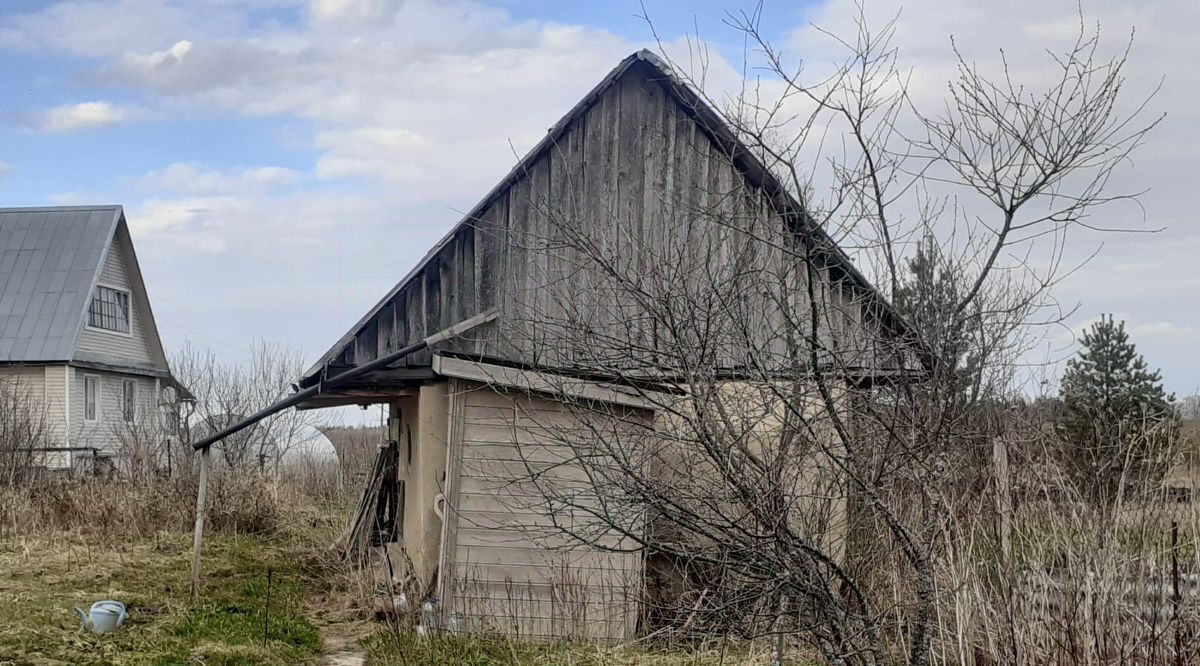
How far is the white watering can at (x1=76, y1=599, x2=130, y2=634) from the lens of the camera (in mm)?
10070

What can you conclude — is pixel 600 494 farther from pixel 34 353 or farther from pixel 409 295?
pixel 34 353

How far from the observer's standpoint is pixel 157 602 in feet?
37.7

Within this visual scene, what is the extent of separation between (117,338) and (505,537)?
2466 centimetres

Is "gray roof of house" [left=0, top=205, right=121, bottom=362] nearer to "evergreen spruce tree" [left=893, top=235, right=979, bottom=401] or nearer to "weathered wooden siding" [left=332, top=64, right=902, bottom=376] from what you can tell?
"weathered wooden siding" [left=332, top=64, right=902, bottom=376]

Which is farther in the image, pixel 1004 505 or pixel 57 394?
pixel 57 394

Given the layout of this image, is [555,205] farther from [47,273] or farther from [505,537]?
[47,273]

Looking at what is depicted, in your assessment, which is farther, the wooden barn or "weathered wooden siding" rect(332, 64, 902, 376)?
"weathered wooden siding" rect(332, 64, 902, 376)

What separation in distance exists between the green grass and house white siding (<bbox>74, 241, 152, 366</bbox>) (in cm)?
1509

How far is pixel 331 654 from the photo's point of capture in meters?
9.64

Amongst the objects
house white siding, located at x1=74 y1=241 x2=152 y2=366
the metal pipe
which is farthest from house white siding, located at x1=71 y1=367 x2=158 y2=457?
the metal pipe

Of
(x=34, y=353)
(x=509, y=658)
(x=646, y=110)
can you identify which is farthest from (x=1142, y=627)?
(x=34, y=353)

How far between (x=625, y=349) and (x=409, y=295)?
261 inches

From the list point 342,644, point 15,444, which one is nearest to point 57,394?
point 15,444

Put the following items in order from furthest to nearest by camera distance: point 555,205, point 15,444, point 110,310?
point 110,310 < point 15,444 < point 555,205
